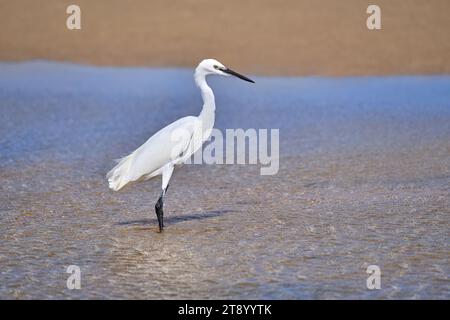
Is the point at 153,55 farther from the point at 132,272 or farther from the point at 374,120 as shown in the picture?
the point at 132,272

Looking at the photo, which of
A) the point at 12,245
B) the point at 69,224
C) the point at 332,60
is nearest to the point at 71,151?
the point at 69,224

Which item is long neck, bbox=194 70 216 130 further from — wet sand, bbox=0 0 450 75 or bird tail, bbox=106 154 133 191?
wet sand, bbox=0 0 450 75

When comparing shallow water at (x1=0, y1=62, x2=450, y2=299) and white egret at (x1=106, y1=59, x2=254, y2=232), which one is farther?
white egret at (x1=106, y1=59, x2=254, y2=232)

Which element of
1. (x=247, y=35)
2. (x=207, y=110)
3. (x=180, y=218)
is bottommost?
(x=180, y=218)

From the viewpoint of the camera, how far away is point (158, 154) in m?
8.57

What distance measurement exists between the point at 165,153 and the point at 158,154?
0.21 feet

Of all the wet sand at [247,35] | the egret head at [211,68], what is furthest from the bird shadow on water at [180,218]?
the wet sand at [247,35]

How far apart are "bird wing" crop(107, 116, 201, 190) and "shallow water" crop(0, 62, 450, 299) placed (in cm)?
47

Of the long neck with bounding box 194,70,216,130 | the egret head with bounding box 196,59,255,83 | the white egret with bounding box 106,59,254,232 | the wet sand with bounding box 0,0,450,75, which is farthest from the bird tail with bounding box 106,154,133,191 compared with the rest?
the wet sand with bounding box 0,0,450,75

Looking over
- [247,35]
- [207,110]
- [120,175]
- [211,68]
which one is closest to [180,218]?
[120,175]

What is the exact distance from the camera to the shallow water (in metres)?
6.96

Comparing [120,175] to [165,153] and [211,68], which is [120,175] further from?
[211,68]

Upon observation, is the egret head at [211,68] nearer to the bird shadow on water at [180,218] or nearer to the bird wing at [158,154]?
the bird wing at [158,154]
